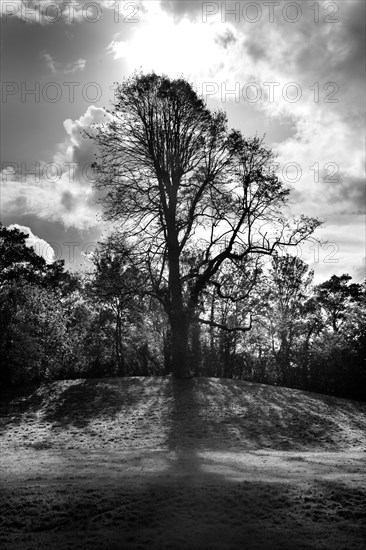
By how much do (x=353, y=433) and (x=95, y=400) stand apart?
10046mm

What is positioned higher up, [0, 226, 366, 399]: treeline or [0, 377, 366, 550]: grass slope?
[0, 226, 366, 399]: treeline

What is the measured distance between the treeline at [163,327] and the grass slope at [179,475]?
7.12m

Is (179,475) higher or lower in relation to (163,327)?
lower

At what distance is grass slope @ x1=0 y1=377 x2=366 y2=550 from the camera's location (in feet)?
18.1

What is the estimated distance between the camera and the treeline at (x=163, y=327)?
24.0m

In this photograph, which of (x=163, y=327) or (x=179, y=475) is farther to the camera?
(x=163, y=327)

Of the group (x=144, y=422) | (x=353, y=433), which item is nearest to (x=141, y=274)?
(x=144, y=422)

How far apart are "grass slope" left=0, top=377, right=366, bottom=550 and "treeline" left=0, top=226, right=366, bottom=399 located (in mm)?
7117

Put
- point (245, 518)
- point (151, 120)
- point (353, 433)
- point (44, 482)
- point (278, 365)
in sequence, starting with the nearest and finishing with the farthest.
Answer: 1. point (245, 518)
2. point (44, 482)
3. point (353, 433)
4. point (151, 120)
5. point (278, 365)

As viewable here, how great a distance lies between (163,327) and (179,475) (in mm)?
32463

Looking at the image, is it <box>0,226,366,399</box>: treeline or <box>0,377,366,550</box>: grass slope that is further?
<box>0,226,366,399</box>: treeline

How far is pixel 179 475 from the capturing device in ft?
26.0

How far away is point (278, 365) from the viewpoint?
38.4 m

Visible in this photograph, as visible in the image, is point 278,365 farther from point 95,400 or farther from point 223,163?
point 95,400
